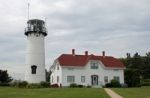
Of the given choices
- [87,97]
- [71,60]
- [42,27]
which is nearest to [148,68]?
[71,60]

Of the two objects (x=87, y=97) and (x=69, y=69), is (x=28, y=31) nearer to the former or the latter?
(x=69, y=69)

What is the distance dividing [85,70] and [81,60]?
179 cm

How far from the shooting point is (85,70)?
177ft

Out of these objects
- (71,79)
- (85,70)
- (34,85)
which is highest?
(85,70)

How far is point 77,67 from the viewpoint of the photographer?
53188mm

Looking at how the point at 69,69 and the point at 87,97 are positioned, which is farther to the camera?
the point at 69,69

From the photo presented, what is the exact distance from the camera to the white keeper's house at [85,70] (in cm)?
5278

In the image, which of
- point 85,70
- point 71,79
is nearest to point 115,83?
point 85,70

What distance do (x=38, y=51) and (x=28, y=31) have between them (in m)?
3.48

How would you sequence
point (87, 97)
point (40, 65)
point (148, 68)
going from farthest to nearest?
point (148, 68)
point (40, 65)
point (87, 97)

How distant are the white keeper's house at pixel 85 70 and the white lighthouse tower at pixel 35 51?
10.2 ft

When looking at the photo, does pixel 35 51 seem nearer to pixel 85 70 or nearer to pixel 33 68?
pixel 33 68

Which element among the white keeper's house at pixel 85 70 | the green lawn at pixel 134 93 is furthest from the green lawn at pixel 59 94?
the white keeper's house at pixel 85 70

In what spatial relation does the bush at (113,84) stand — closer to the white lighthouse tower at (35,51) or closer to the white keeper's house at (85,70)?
the white keeper's house at (85,70)
